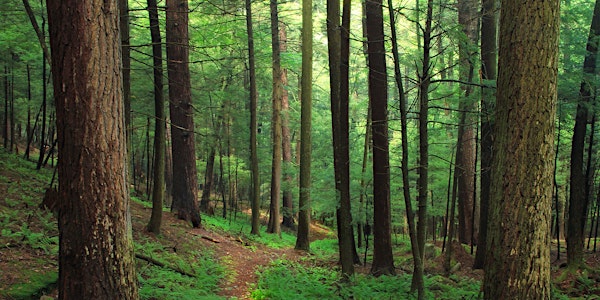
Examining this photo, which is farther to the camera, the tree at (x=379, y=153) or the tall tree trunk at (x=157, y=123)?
the tree at (x=379, y=153)

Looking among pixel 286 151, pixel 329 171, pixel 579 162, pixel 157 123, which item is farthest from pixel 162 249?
pixel 286 151

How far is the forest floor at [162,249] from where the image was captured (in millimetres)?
5215

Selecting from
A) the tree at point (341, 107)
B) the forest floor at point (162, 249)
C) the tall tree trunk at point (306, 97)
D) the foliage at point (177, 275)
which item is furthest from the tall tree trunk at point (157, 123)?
the tall tree trunk at point (306, 97)

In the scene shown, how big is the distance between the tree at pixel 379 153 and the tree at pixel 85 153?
5876 millimetres

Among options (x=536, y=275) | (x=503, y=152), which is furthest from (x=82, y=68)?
(x=536, y=275)

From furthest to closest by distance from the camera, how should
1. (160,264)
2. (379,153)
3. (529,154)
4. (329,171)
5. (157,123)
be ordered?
(329,171)
(379,153)
(157,123)
(160,264)
(529,154)

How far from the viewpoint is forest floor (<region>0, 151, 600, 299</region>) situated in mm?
5215

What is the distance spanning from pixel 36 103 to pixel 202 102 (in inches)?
221

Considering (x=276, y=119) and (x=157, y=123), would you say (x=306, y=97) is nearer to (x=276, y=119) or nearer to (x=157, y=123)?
(x=276, y=119)

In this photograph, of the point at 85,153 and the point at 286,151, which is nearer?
the point at 85,153

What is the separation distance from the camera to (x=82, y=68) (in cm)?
366

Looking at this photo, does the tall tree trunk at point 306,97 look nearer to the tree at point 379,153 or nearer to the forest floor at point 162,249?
the forest floor at point 162,249

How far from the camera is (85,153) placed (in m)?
3.64

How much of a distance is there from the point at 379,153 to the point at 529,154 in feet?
15.3
